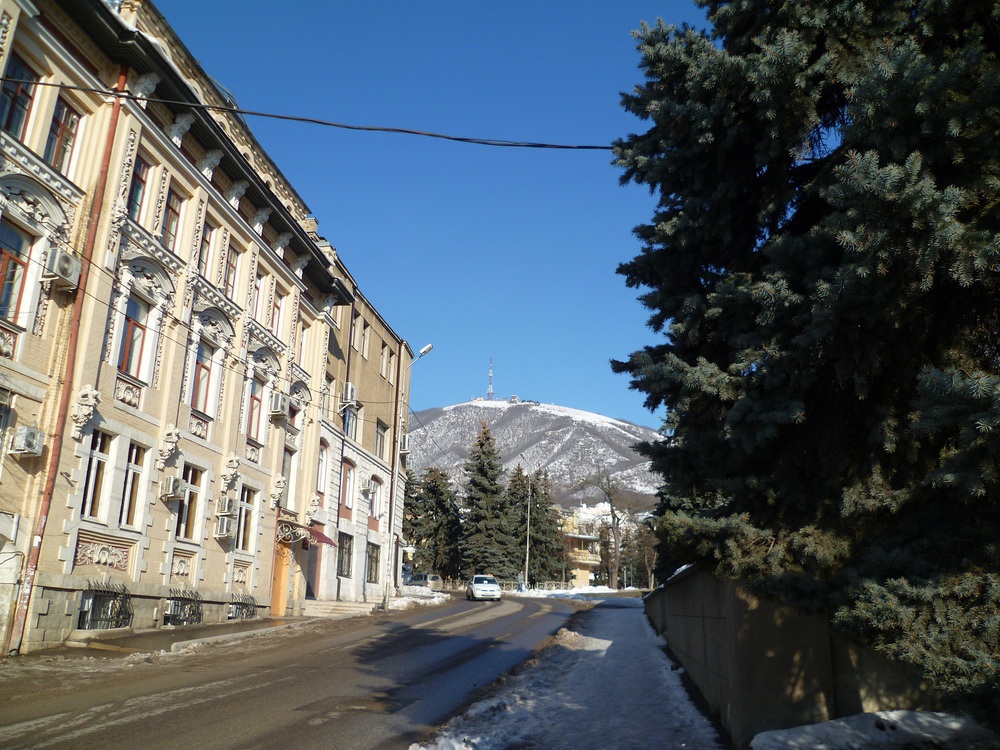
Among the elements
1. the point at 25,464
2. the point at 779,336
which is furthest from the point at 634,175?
the point at 25,464

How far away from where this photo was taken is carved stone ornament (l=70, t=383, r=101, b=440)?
1633cm

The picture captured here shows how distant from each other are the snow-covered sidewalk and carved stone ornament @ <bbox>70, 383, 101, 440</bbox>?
10469 mm

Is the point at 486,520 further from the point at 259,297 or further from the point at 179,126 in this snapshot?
the point at 179,126

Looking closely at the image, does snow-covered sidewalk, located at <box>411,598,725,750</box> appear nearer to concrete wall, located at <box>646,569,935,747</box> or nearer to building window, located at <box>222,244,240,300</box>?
concrete wall, located at <box>646,569,935,747</box>

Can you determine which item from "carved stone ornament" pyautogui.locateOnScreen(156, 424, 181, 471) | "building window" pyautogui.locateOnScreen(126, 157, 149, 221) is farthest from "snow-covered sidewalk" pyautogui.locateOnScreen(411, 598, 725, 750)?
"building window" pyautogui.locateOnScreen(126, 157, 149, 221)

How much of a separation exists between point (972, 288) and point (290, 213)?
25247mm

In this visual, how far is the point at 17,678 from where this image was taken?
1157 centimetres

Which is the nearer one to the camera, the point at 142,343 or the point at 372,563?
the point at 142,343

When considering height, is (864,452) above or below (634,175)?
below

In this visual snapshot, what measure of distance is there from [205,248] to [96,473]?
7907 mm

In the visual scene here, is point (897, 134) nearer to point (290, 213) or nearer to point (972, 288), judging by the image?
point (972, 288)

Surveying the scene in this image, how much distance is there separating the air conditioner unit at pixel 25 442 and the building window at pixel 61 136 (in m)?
5.64

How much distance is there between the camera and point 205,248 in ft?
→ 74.4

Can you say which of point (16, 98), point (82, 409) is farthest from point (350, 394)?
point (16, 98)
